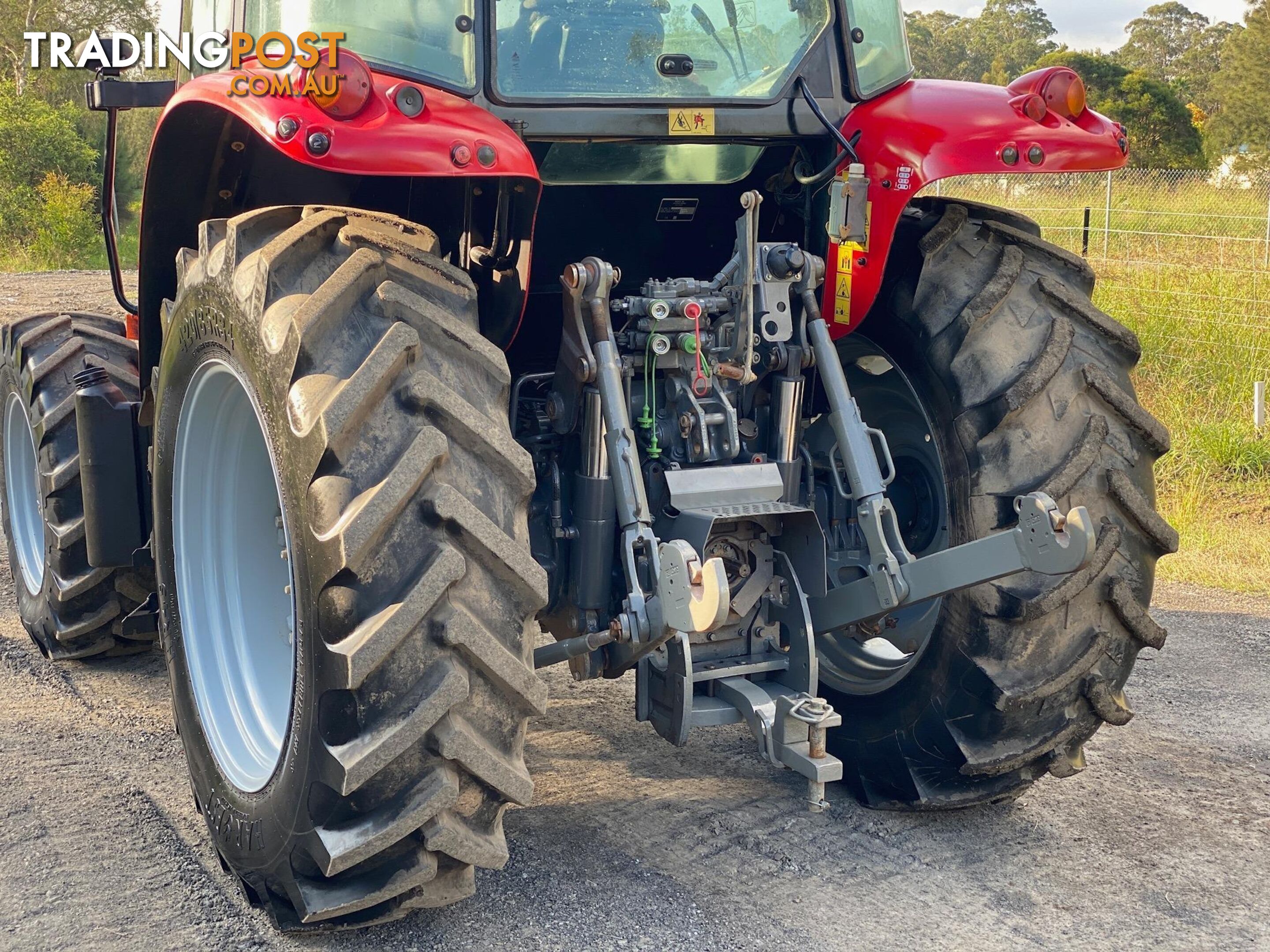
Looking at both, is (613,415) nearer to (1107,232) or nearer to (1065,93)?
(1065,93)

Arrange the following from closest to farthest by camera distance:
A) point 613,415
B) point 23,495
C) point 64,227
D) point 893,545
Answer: point 613,415 → point 893,545 → point 23,495 → point 64,227

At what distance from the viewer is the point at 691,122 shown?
335cm

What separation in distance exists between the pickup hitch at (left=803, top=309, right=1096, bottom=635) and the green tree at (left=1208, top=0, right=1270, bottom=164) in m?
34.6

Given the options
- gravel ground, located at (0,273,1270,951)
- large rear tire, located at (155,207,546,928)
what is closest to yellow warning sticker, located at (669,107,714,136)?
large rear tire, located at (155,207,546,928)

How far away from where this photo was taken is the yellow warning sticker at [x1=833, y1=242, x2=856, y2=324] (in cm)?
344

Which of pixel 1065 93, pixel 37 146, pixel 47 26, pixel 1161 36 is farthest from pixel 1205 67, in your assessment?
pixel 1065 93

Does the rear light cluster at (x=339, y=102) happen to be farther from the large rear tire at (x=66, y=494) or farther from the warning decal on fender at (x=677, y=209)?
the large rear tire at (x=66, y=494)

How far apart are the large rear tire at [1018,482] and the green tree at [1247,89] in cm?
3421

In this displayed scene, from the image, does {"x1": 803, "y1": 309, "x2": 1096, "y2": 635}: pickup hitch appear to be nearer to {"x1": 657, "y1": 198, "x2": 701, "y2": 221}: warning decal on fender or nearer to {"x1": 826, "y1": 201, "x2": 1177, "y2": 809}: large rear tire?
{"x1": 826, "y1": 201, "x2": 1177, "y2": 809}: large rear tire

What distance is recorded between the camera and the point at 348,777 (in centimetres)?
258

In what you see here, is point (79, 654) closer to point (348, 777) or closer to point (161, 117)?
point (161, 117)

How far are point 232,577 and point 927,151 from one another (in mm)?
2147

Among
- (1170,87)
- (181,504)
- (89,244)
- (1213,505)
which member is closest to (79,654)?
(181,504)

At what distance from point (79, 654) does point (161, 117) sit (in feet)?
7.87
